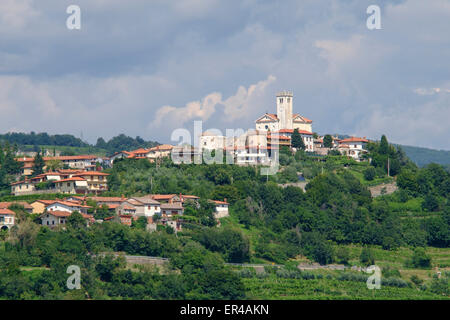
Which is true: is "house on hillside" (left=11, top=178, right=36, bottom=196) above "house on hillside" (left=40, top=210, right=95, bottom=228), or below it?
above

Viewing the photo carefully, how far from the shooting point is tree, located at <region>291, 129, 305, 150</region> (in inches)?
3597

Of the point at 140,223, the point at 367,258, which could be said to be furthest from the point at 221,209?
the point at 367,258

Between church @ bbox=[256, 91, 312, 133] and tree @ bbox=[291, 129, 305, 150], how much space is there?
4.05 meters

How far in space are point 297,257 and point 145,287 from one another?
1697 cm

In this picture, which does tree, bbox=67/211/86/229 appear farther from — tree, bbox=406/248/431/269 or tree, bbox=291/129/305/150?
tree, bbox=291/129/305/150

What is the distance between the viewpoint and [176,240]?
63031 mm

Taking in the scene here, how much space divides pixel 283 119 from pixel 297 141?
5908mm

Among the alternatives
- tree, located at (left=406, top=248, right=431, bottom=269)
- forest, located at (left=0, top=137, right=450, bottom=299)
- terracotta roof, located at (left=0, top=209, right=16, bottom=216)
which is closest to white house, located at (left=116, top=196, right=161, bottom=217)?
forest, located at (left=0, top=137, right=450, bottom=299)

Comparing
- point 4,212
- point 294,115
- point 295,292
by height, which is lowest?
point 295,292

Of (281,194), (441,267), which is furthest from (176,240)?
(441,267)

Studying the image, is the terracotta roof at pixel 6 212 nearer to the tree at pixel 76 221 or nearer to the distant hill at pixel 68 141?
the tree at pixel 76 221

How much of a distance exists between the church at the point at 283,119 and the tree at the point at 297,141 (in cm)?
405

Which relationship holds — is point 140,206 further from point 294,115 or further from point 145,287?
point 294,115
